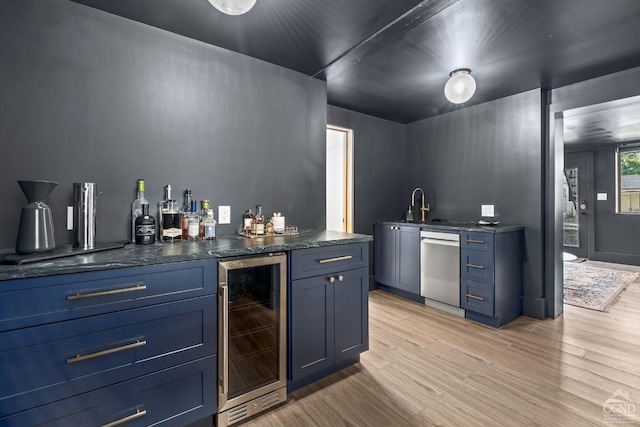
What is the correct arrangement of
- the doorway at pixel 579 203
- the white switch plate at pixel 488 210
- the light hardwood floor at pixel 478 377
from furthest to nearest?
1. the doorway at pixel 579 203
2. the white switch plate at pixel 488 210
3. the light hardwood floor at pixel 478 377

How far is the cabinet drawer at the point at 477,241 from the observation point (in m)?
2.69

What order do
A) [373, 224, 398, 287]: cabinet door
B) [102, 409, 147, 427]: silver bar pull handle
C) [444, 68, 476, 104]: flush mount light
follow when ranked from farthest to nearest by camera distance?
[373, 224, 398, 287]: cabinet door, [444, 68, 476, 104]: flush mount light, [102, 409, 147, 427]: silver bar pull handle

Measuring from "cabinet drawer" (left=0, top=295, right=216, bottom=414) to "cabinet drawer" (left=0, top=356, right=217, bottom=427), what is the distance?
0.11ft

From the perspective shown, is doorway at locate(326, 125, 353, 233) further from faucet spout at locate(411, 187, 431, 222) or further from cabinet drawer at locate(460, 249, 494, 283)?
cabinet drawer at locate(460, 249, 494, 283)

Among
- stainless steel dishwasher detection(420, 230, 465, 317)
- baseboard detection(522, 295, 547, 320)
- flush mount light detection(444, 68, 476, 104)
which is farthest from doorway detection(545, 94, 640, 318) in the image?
flush mount light detection(444, 68, 476, 104)

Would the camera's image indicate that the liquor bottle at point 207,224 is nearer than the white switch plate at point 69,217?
No

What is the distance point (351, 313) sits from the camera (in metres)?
1.96

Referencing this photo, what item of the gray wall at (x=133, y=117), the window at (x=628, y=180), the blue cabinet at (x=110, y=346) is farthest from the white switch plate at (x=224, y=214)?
the window at (x=628, y=180)

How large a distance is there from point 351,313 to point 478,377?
3.04 ft

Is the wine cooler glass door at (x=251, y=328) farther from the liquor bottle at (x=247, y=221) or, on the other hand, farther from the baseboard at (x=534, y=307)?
the baseboard at (x=534, y=307)

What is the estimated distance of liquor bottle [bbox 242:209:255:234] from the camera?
2.11 m

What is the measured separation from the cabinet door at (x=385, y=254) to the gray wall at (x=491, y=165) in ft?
2.50

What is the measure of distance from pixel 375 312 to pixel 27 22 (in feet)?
10.9

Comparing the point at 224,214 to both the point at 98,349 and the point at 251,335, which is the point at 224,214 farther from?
the point at 98,349
